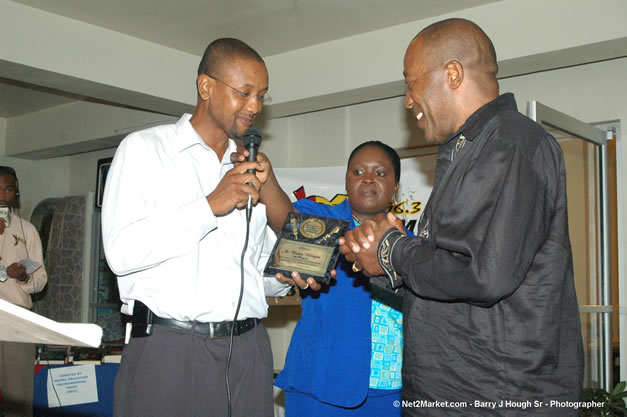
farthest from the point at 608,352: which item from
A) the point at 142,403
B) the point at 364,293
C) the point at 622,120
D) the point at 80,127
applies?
the point at 80,127

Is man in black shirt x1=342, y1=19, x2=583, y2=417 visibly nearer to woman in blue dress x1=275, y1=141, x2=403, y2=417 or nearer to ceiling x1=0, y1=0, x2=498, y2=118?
woman in blue dress x1=275, y1=141, x2=403, y2=417

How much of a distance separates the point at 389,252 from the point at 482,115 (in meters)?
0.47

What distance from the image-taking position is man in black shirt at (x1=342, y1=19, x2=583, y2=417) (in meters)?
1.50

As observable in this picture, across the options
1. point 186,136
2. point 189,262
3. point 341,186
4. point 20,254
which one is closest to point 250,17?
point 341,186

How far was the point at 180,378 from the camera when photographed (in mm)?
1854

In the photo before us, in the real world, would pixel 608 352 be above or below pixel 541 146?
below

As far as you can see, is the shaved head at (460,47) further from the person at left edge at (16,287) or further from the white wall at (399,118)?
the person at left edge at (16,287)

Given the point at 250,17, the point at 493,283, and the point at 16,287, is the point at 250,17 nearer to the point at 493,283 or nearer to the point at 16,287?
the point at 16,287

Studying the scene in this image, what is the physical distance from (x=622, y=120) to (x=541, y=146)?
3.58 metres

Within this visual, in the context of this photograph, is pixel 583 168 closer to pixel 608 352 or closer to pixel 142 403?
pixel 608 352

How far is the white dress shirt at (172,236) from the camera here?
1864 millimetres

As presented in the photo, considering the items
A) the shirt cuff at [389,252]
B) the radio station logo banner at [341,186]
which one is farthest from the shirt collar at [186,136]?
the radio station logo banner at [341,186]

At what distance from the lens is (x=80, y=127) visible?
8.07 meters

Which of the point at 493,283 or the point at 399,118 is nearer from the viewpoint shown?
the point at 493,283
